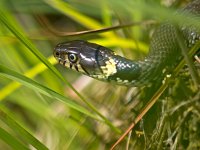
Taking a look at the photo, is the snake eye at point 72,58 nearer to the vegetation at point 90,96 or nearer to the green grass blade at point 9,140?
the vegetation at point 90,96

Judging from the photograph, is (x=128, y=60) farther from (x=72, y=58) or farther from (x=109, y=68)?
(x=72, y=58)

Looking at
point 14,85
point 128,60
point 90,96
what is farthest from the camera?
point 90,96

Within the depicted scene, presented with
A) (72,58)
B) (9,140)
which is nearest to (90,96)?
(72,58)

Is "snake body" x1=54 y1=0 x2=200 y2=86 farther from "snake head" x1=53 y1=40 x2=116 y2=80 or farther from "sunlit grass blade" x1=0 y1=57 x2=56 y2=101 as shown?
"sunlit grass blade" x1=0 y1=57 x2=56 y2=101

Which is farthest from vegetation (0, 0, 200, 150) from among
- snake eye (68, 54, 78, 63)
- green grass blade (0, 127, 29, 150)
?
snake eye (68, 54, 78, 63)

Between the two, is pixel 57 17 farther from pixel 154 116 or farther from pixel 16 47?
pixel 154 116

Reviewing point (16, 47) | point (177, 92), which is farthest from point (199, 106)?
point (16, 47)
